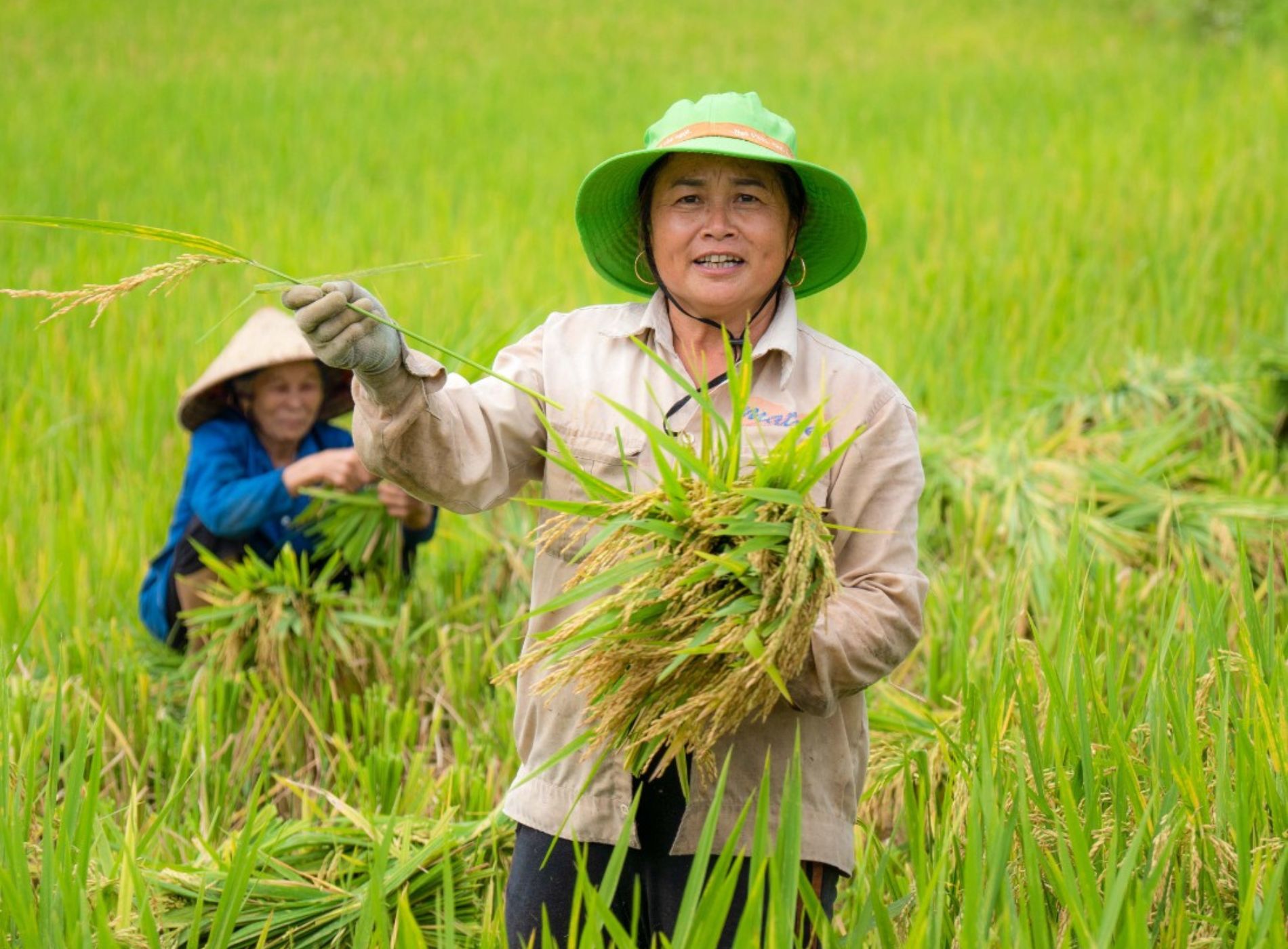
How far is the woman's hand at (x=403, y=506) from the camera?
9.48 ft

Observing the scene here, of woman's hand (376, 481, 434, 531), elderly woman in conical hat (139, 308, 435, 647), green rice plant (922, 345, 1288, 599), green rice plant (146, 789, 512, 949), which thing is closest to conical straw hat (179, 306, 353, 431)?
elderly woman in conical hat (139, 308, 435, 647)

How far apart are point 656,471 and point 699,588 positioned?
1.10 ft

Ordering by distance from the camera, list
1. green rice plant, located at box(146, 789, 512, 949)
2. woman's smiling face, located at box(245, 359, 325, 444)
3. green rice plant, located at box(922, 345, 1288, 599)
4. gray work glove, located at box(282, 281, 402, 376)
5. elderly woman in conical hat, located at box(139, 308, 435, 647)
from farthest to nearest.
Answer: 1. green rice plant, located at box(922, 345, 1288, 599)
2. woman's smiling face, located at box(245, 359, 325, 444)
3. elderly woman in conical hat, located at box(139, 308, 435, 647)
4. green rice plant, located at box(146, 789, 512, 949)
5. gray work glove, located at box(282, 281, 402, 376)

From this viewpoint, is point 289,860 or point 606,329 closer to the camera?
point 606,329

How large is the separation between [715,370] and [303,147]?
6.29m

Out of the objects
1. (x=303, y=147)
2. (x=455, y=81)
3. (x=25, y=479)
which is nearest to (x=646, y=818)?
(x=25, y=479)

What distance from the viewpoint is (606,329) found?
6.09 feet

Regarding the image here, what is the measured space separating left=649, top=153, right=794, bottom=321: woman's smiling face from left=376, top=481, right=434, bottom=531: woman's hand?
1.19 m

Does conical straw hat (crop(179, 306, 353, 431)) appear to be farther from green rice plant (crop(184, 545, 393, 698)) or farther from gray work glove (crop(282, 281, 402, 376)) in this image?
gray work glove (crop(282, 281, 402, 376))

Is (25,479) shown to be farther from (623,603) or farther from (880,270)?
(880,270)

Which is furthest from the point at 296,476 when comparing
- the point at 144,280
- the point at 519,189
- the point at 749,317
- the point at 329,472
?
the point at 519,189

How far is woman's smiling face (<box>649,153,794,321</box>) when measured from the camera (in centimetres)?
178

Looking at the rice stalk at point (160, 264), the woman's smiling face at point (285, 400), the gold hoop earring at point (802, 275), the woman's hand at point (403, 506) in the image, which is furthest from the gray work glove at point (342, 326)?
the woman's smiling face at point (285, 400)

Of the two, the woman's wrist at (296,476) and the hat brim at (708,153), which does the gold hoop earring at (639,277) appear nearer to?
the hat brim at (708,153)
